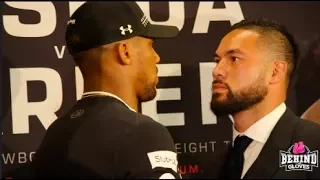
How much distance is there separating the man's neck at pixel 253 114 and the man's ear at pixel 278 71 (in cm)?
5

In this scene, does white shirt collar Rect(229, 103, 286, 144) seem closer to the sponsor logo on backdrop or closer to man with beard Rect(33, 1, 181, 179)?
the sponsor logo on backdrop

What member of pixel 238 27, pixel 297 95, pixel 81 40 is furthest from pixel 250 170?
pixel 81 40

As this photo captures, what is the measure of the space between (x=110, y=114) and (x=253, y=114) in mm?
362

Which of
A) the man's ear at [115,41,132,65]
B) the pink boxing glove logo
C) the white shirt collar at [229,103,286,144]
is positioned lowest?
the pink boxing glove logo

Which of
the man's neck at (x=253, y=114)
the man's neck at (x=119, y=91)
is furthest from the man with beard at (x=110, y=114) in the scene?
the man's neck at (x=253, y=114)

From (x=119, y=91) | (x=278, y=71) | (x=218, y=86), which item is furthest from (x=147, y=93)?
(x=278, y=71)

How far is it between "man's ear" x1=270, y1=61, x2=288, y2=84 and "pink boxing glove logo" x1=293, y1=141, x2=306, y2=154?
15 cm

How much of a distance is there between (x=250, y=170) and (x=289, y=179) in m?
0.09

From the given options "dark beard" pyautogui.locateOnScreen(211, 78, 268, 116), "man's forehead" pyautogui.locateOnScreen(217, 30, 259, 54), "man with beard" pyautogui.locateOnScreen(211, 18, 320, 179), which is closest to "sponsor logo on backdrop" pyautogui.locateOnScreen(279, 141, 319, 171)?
"man with beard" pyautogui.locateOnScreen(211, 18, 320, 179)

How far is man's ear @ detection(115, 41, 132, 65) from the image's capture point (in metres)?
1.00

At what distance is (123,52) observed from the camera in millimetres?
1004

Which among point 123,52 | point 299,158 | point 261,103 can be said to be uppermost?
point 123,52

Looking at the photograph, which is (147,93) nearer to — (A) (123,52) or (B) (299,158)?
(A) (123,52)

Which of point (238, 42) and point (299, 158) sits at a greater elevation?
point (238, 42)
